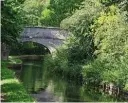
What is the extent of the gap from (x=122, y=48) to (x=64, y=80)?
8.04m

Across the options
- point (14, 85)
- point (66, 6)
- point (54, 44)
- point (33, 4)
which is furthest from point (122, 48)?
point (33, 4)

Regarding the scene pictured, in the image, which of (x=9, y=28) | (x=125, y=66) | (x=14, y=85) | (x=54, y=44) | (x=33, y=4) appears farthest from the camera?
(x=33, y=4)

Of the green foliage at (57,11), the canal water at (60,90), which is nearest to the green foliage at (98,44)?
the canal water at (60,90)

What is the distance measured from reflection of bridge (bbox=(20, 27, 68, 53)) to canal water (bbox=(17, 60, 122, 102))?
1679cm

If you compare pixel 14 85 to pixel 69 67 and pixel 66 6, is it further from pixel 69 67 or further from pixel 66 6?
pixel 66 6

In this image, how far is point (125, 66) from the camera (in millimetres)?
37250

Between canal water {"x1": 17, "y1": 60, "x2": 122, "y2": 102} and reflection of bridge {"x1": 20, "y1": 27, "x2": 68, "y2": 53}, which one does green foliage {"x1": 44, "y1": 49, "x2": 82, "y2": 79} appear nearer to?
canal water {"x1": 17, "y1": 60, "x2": 122, "y2": 102}

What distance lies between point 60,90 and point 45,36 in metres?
30.3

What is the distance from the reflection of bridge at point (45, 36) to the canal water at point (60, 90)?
55.1 feet

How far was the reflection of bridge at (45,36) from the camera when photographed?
65562 millimetres

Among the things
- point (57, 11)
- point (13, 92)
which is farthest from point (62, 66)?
point (57, 11)

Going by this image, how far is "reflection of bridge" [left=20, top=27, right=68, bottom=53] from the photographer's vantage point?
65.6 m

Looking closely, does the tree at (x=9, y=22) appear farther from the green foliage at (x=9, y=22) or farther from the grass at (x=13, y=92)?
the grass at (x=13, y=92)

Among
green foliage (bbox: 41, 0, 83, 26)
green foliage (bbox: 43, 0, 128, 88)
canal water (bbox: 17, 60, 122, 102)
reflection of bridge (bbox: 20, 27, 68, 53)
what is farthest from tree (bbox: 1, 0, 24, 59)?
green foliage (bbox: 41, 0, 83, 26)
